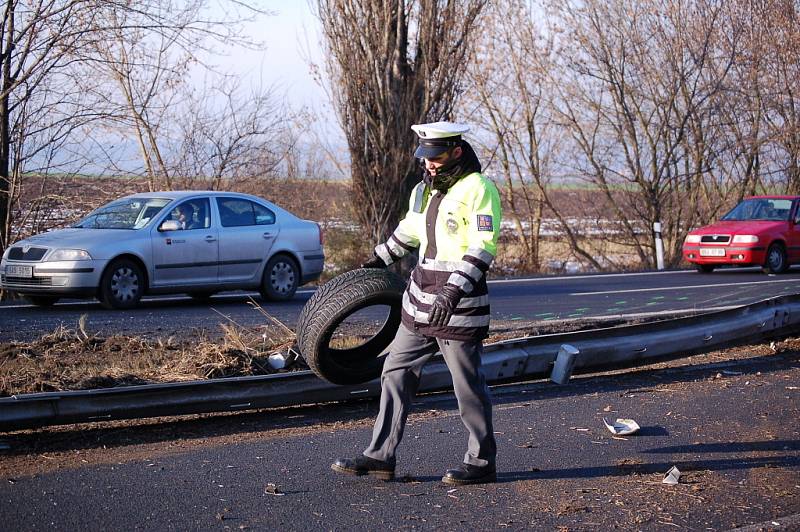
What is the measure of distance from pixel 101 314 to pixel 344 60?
9.02m

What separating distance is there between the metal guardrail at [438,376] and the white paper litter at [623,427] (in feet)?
4.63

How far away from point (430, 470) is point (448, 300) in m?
1.20

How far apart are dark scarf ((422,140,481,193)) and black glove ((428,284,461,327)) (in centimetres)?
58

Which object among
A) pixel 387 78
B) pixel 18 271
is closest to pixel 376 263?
pixel 18 271

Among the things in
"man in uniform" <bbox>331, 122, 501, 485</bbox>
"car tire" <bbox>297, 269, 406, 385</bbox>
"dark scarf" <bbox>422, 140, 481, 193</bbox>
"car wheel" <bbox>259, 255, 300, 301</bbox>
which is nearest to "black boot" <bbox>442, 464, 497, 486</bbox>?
"man in uniform" <bbox>331, 122, 501, 485</bbox>

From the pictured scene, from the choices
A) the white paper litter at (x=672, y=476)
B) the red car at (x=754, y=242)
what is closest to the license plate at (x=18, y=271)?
the white paper litter at (x=672, y=476)

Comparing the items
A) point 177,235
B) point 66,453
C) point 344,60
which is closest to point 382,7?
point 344,60

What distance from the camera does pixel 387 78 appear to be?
67.8 feet

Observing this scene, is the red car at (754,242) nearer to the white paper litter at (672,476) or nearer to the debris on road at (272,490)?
the white paper litter at (672,476)

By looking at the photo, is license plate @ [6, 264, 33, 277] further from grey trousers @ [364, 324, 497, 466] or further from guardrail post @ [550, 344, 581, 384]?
grey trousers @ [364, 324, 497, 466]

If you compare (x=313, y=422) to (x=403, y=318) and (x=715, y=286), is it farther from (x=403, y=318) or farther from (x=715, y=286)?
(x=715, y=286)

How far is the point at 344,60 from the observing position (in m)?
20.6

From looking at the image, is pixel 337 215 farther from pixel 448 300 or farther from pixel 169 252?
pixel 448 300

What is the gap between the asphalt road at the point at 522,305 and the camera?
40.3ft
